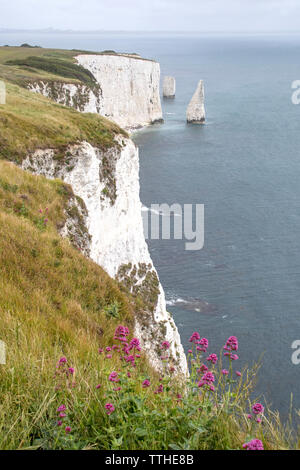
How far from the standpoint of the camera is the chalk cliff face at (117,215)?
2386 centimetres

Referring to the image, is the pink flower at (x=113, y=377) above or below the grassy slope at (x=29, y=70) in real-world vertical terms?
below

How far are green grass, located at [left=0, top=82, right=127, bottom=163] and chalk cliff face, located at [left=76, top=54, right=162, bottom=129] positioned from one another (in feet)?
214

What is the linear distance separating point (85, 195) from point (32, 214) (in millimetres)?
11958

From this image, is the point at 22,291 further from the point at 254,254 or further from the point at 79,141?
the point at 254,254

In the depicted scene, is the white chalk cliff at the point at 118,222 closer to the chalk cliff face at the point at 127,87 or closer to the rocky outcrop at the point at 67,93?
the rocky outcrop at the point at 67,93

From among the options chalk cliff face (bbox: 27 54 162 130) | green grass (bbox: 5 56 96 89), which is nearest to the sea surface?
chalk cliff face (bbox: 27 54 162 130)

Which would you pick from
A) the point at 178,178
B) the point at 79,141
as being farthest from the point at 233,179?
the point at 79,141

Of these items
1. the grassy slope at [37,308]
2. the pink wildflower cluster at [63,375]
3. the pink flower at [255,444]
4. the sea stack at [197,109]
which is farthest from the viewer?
the sea stack at [197,109]

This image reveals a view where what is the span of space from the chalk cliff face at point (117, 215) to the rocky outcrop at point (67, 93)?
82.7 feet

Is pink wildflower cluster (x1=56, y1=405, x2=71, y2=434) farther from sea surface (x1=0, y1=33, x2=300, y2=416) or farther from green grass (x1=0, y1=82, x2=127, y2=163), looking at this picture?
green grass (x1=0, y1=82, x2=127, y2=163)

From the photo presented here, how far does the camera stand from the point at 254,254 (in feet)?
167

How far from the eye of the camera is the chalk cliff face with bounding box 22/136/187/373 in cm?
2386

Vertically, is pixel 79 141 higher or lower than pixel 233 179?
higher

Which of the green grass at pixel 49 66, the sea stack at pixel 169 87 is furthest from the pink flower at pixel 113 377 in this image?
the sea stack at pixel 169 87
